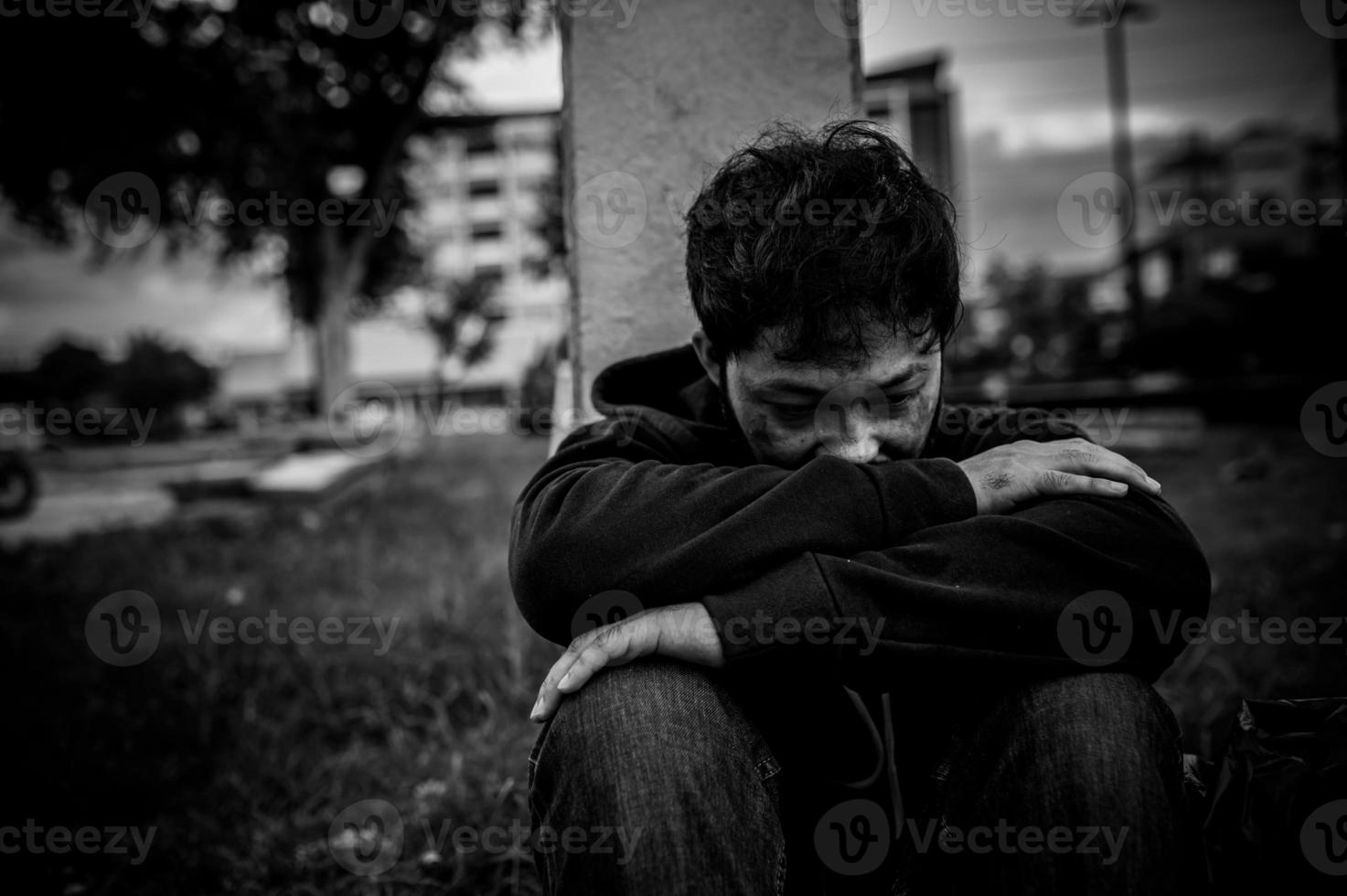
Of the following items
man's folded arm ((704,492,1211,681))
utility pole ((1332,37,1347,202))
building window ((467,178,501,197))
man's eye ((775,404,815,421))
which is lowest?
man's folded arm ((704,492,1211,681))

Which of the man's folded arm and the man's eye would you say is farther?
the man's eye

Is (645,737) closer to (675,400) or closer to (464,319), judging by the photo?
(675,400)

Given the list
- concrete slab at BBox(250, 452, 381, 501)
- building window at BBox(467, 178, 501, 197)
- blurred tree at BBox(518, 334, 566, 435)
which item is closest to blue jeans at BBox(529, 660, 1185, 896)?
concrete slab at BBox(250, 452, 381, 501)

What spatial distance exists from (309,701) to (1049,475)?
2.79 metres

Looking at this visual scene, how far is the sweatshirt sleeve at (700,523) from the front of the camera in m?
1.31

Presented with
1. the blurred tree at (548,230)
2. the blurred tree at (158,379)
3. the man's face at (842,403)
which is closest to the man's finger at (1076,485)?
the man's face at (842,403)

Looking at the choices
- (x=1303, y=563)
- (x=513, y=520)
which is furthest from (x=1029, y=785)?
(x=1303, y=563)

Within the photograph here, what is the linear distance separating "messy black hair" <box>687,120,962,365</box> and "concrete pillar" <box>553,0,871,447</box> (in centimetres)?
75

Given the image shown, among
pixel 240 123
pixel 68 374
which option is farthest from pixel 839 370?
pixel 68 374

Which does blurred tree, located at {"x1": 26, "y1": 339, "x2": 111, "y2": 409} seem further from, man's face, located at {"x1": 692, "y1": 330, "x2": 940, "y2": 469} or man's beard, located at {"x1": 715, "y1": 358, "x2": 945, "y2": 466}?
man's face, located at {"x1": 692, "y1": 330, "x2": 940, "y2": 469}

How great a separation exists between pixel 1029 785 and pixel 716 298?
965 millimetres

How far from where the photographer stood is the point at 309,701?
3.11 meters

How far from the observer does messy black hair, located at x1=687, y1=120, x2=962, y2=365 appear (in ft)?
4.81

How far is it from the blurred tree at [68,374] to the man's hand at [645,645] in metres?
29.0
